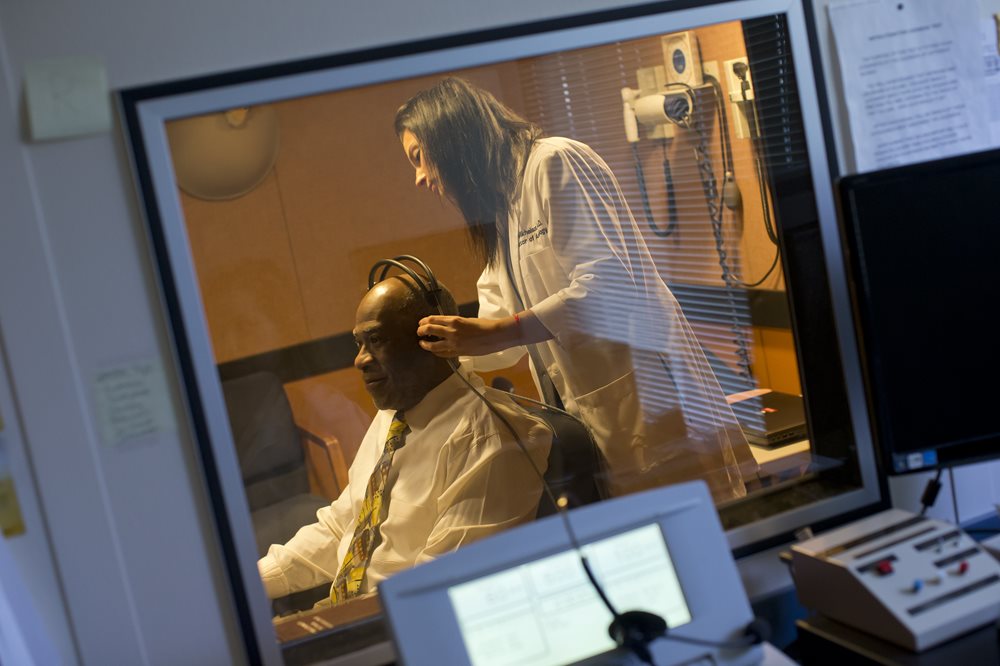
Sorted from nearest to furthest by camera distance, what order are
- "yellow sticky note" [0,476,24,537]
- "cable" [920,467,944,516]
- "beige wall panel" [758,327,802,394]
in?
"yellow sticky note" [0,476,24,537] → "cable" [920,467,944,516] → "beige wall panel" [758,327,802,394]

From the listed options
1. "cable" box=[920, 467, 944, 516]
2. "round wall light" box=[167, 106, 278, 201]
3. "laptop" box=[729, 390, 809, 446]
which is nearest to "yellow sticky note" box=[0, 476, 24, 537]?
"round wall light" box=[167, 106, 278, 201]

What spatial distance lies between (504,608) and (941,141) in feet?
3.50

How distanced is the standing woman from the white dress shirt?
8cm

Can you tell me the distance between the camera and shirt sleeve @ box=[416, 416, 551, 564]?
57.5 inches

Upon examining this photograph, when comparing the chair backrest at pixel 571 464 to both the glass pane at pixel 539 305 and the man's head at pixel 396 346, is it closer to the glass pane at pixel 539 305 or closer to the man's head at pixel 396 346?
the glass pane at pixel 539 305

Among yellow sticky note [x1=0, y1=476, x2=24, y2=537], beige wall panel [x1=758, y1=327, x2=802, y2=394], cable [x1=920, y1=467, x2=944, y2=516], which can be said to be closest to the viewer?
yellow sticky note [x1=0, y1=476, x2=24, y2=537]

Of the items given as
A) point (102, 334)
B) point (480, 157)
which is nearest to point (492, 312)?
point (480, 157)

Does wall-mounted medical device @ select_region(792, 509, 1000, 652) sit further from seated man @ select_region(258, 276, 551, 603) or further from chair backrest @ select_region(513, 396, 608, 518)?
seated man @ select_region(258, 276, 551, 603)

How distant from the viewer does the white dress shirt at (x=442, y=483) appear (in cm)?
145

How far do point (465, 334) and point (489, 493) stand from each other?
262mm

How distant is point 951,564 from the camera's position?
1161 mm

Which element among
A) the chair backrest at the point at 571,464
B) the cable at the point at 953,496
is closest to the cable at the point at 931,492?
the cable at the point at 953,496

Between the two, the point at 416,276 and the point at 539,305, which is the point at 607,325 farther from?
the point at 416,276

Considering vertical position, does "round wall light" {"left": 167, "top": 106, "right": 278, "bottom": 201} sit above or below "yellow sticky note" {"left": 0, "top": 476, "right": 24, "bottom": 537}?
above
